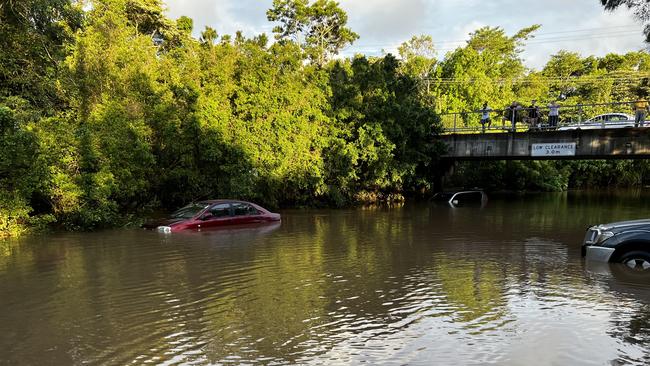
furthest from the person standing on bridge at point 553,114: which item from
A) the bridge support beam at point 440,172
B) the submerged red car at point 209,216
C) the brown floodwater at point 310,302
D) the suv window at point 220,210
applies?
the suv window at point 220,210

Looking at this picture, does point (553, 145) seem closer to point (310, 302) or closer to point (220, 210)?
point (220, 210)

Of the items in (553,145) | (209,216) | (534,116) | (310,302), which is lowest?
(310,302)

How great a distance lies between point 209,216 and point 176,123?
6035mm

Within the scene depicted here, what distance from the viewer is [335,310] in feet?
26.2

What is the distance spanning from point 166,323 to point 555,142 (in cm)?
2602

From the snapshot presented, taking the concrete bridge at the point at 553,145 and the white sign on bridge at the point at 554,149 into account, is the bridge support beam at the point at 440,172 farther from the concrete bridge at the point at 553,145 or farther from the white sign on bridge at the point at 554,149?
the white sign on bridge at the point at 554,149

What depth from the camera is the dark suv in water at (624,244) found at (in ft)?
33.8

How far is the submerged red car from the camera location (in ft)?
51.6

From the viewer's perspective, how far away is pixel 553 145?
27594 millimetres

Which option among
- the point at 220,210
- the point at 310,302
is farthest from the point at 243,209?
the point at 310,302

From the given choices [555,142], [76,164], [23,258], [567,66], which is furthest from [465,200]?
[567,66]

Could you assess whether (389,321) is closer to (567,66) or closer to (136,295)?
(136,295)

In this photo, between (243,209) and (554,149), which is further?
(554,149)

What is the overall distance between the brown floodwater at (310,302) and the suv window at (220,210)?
1.32 m
